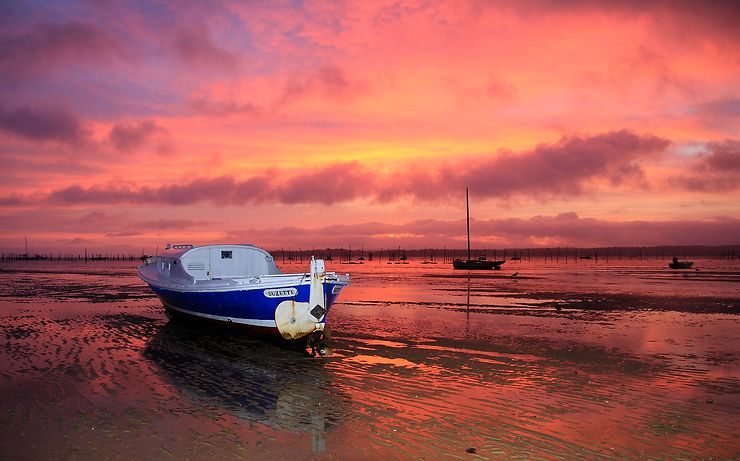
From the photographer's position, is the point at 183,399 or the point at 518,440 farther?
the point at 183,399

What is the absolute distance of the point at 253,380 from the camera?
45.2ft

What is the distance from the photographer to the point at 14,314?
87.1 feet

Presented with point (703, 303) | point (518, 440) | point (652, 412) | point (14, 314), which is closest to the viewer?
point (518, 440)

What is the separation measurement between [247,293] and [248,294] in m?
0.05

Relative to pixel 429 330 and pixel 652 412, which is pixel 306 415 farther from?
pixel 429 330

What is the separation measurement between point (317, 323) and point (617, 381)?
28.2 feet

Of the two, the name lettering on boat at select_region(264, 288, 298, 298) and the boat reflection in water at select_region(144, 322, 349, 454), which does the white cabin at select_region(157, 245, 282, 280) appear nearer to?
the boat reflection in water at select_region(144, 322, 349, 454)

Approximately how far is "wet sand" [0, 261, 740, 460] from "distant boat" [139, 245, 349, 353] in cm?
92

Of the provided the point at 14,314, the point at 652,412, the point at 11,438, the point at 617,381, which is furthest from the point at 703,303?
the point at 14,314

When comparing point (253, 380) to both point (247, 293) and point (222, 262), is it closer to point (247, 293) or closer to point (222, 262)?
point (247, 293)

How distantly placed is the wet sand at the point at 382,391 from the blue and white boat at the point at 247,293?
954 millimetres

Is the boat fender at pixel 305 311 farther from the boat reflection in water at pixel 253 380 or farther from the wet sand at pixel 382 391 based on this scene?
the wet sand at pixel 382 391

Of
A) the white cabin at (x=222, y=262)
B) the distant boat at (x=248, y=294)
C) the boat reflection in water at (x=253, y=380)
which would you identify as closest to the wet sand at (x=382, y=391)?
the boat reflection in water at (x=253, y=380)

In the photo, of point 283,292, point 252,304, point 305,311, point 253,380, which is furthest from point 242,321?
point 253,380
